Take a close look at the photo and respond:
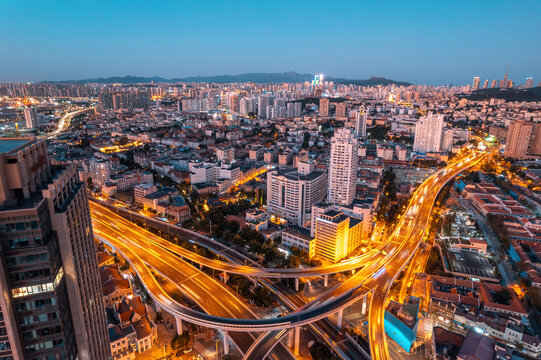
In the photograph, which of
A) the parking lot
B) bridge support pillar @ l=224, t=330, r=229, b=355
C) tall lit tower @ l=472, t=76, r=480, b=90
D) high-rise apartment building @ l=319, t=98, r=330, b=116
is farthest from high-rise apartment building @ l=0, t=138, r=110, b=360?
tall lit tower @ l=472, t=76, r=480, b=90

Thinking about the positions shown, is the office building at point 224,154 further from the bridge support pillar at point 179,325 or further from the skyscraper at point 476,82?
the skyscraper at point 476,82

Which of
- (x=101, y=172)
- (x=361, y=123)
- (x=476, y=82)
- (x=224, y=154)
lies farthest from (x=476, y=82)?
(x=101, y=172)

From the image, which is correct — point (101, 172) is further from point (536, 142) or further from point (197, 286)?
point (536, 142)

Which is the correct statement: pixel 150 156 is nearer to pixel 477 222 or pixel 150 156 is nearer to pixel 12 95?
pixel 477 222

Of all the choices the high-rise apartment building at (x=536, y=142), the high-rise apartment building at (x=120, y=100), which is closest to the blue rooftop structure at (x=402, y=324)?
the high-rise apartment building at (x=536, y=142)

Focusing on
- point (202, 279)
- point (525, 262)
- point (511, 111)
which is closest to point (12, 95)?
point (202, 279)

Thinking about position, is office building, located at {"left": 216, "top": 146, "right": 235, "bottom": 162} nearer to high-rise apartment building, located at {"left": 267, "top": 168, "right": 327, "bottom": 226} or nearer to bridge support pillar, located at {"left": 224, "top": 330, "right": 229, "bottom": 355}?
high-rise apartment building, located at {"left": 267, "top": 168, "right": 327, "bottom": 226}
